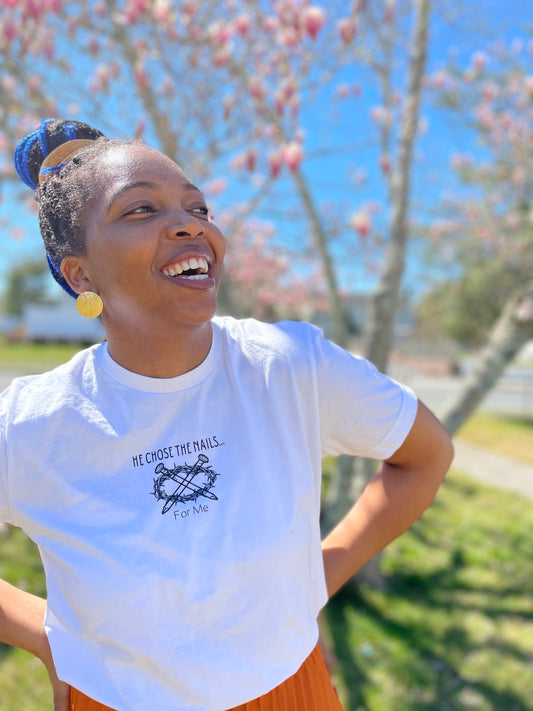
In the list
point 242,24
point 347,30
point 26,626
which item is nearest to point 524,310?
point 347,30

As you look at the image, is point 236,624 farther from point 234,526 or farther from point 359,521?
point 359,521

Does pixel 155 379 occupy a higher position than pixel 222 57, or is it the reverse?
pixel 222 57

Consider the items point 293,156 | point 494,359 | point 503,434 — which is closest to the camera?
point 293,156

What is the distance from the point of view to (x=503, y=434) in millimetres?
9828

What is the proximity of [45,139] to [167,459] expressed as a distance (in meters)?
0.74

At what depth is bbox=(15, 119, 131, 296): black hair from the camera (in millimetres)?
1197

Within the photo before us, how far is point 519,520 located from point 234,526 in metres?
4.99

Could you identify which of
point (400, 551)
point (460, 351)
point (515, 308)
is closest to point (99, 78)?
point (515, 308)

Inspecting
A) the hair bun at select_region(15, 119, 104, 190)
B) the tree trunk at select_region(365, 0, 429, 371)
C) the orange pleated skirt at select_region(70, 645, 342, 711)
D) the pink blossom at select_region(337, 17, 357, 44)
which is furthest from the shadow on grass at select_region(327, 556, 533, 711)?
the pink blossom at select_region(337, 17, 357, 44)

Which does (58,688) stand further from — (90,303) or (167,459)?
(90,303)

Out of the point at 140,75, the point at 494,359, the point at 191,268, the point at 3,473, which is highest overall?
the point at 140,75

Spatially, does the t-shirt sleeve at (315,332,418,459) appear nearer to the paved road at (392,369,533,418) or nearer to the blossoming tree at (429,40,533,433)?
the blossoming tree at (429,40,533,433)

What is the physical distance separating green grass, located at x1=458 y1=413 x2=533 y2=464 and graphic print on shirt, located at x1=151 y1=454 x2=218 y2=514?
7426 millimetres

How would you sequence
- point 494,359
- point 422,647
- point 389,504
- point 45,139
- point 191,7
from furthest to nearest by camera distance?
1. point 191,7
2. point 494,359
3. point 422,647
4. point 389,504
5. point 45,139
